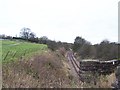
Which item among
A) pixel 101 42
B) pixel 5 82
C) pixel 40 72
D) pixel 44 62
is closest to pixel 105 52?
pixel 101 42

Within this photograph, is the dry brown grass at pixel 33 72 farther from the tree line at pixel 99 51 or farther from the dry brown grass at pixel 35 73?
the tree line at pixel 99 51

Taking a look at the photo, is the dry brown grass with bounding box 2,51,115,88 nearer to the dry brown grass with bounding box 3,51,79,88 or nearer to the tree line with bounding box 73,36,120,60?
the dry brown grass with bounding box 3,51,79,88

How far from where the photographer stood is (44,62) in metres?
18.3

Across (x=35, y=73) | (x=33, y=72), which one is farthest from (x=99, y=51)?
(x=35, y=73)

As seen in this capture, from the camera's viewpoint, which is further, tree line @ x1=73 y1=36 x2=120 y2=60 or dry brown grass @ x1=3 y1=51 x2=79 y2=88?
tree line @ x1=73 y1=36 x2=120 y2=60

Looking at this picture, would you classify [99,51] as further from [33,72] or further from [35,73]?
[35,73]

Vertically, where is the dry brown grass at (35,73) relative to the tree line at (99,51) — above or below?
below

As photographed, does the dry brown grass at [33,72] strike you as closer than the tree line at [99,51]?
Yes

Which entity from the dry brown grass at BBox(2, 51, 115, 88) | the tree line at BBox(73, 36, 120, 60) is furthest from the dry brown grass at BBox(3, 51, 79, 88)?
the tree line at BBox(73, 36, 120, 60)

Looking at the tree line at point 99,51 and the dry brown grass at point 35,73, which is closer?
the dry brown grass at point 35,73

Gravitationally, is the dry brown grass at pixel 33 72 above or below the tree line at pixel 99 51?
below

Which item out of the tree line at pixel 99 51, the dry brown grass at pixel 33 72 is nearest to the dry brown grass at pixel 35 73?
the dry brown grass at pixel 33 72

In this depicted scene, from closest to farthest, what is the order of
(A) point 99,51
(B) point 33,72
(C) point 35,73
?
(C) point 35,73
(B) point 33,72
(A) point 99,51

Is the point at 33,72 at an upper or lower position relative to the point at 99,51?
lower
